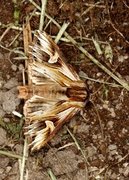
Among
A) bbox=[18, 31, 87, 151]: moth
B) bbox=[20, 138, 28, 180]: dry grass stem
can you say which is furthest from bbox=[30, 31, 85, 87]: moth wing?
bbox=[20, 138, 28, 180]: dry grass stem

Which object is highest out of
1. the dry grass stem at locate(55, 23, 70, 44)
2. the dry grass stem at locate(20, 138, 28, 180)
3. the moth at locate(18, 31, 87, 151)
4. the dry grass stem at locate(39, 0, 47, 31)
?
the dry grass stem at locate(39, 0, 47, 31)

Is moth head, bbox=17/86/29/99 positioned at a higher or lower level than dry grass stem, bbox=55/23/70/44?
lower

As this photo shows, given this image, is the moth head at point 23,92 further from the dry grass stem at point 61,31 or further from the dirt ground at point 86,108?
the dry grass stem at point 61,31

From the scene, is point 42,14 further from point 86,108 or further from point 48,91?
point 86,108

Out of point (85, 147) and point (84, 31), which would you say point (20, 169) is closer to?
point (85, 147)

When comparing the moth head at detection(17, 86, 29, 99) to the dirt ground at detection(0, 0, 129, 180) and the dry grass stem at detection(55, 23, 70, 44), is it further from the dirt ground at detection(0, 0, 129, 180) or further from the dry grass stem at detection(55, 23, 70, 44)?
the dry grass stem at detection(55, 23, 70, 44)

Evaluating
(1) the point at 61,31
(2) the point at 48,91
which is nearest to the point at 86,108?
(2) the point at 48,91

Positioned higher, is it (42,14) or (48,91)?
(42,14)
